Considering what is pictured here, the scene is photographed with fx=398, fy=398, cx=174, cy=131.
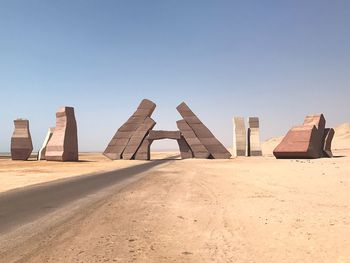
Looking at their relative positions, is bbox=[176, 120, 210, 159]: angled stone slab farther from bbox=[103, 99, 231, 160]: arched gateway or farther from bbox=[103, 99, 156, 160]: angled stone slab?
bbox=[103, 99, 156, 160]: angled stone slab

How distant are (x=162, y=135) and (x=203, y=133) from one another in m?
4.77

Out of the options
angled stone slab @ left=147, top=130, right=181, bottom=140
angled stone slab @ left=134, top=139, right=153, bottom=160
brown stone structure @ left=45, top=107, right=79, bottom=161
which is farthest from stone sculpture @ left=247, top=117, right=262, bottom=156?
brown stone structure @ left=45, top=107, right=79, bottom=161

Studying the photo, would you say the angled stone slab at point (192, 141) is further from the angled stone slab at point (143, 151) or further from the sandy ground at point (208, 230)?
the sandy ground at point (208, 230)

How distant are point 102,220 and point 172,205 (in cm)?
236

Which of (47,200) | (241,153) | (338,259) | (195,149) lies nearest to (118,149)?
(195,149)

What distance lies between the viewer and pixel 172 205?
10.1 m

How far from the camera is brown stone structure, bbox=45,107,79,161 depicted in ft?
126

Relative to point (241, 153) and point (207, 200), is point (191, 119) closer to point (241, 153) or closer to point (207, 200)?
point (241, 153)

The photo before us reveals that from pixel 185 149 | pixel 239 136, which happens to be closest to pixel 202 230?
pixel 185 149

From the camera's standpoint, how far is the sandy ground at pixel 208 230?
5520mm

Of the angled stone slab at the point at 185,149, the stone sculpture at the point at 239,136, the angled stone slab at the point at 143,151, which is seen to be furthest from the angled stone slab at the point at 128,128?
the stone sculpture at the point at 239,136

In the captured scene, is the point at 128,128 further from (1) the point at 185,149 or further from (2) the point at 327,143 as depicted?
(2) the point at 327,143

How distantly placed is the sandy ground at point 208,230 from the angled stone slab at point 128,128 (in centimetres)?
3543

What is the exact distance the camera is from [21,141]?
42.9 metres
